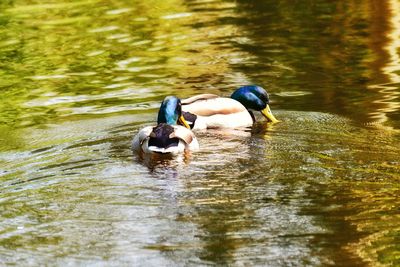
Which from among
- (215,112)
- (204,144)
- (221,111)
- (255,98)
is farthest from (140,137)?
(255,98)

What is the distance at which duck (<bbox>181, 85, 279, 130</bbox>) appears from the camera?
11578 mm

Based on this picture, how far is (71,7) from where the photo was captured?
68.7 feet

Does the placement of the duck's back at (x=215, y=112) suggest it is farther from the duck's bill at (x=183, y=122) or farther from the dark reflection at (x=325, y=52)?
the dark reflection at (x=325, y=52)

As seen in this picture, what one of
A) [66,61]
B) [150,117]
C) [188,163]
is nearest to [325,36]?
[66,61]

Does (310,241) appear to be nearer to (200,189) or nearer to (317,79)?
(200,189)

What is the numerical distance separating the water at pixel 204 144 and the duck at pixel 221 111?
0.58ft

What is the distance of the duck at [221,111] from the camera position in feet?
38.0

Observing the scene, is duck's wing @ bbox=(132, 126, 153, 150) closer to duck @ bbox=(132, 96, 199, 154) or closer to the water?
duck @ bbox=(132, 96, 199, 154)

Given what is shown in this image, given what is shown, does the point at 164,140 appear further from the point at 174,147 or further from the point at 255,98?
the point at 255,98

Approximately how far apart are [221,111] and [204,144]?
1.20 meters

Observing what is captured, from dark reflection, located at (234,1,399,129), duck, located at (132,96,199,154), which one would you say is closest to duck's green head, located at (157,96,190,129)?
duck, located at (132,96,199,154)

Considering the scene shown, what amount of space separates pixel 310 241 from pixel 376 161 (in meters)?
2.30

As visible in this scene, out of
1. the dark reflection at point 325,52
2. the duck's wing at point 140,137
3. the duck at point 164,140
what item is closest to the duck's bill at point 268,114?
the dark reflection at point 325,52

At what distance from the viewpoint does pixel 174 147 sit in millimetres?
9969
